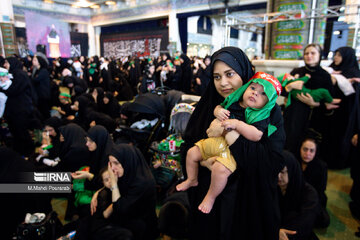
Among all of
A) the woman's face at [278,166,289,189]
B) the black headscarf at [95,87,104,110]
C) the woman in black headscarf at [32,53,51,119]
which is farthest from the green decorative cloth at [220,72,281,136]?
the woman in black headscarf at [32,53,51,119]

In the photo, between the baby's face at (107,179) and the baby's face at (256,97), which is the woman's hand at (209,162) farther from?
the baby's face at (107,179)

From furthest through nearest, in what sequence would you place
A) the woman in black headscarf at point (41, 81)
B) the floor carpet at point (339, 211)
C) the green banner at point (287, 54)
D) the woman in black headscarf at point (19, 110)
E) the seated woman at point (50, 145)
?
the green banner at point (287, 54), the woman in black headscarf at point (41, 81), the woman in black headscarf at point (19, 110), the seated woman at point (50, 145), the floor carpet at point (339, 211)

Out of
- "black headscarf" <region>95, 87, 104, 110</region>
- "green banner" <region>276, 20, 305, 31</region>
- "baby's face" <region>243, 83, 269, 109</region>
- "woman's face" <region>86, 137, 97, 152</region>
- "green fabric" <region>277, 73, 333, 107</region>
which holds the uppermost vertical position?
"green banner" <region>276, 20, 305, 31</region>

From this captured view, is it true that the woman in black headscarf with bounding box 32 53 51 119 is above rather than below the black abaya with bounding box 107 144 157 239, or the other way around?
above

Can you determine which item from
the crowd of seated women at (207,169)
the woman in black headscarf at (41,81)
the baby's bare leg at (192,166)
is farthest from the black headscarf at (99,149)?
the woman in black headscarf at (41,81)

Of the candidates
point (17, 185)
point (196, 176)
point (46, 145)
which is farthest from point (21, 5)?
point (196, 176)

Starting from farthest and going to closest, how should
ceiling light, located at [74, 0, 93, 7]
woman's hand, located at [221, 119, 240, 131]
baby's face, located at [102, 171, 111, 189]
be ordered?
ceiling light, located at [74, 0, 93, 7] → baby's face, located at [102, 171, 111, 189] → woman's hand, located at [221, 119, 240, 131]

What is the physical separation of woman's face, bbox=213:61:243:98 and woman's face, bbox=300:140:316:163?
156cm

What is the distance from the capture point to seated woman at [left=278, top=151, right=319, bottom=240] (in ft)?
5.52

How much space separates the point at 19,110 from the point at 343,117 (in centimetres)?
453

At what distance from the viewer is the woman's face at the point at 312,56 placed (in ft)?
8.15

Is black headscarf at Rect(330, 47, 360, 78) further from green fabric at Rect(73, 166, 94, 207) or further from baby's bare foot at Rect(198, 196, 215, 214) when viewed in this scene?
green fabric at Rect(73, 166, 94, 207)

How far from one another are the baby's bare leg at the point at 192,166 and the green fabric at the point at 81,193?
154cm

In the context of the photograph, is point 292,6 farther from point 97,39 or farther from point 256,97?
point 97,39
